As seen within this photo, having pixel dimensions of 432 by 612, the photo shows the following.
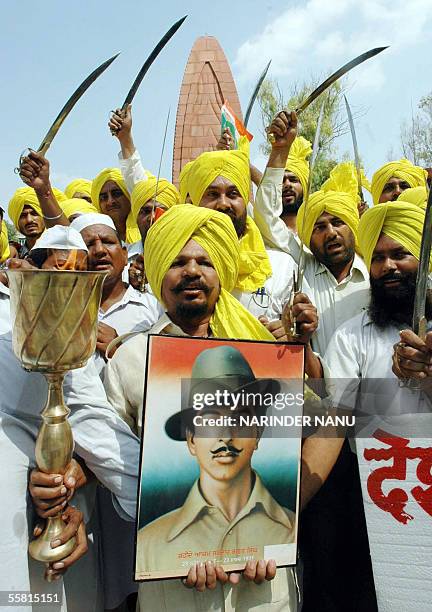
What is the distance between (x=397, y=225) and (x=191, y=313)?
1.06 meters

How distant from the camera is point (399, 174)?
4930mm

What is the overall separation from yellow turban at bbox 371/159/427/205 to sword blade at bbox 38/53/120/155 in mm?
2427

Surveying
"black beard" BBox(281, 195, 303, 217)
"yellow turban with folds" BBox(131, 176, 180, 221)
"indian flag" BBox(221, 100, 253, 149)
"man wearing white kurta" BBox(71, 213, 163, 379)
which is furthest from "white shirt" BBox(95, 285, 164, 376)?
"indian flag" BBox(221, 100, 253, 149)

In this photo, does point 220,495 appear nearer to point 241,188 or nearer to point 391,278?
point 391,278

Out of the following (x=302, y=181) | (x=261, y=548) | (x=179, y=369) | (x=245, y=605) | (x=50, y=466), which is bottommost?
(x=245, y=605)

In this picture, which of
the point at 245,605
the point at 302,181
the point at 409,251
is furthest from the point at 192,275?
the point at 302,181

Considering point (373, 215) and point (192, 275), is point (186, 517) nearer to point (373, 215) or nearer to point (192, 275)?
point (192, 275)

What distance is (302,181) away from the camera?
16.5ft

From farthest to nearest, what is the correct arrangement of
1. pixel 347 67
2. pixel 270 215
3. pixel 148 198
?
pixel 148 198
pixel 270 215
pixel 347 67

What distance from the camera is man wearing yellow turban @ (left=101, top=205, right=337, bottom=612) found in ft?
7.02

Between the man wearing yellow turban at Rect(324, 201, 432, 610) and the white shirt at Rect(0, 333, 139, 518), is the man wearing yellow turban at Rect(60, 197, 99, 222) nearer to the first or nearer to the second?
the man wearing yellow turban at Rect(324, 201, 432, 610)

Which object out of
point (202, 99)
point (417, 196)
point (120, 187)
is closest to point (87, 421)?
point (417, 196)

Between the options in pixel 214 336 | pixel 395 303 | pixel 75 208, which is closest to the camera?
pixel 214 336

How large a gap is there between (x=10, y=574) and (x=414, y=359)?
5.00 feet
